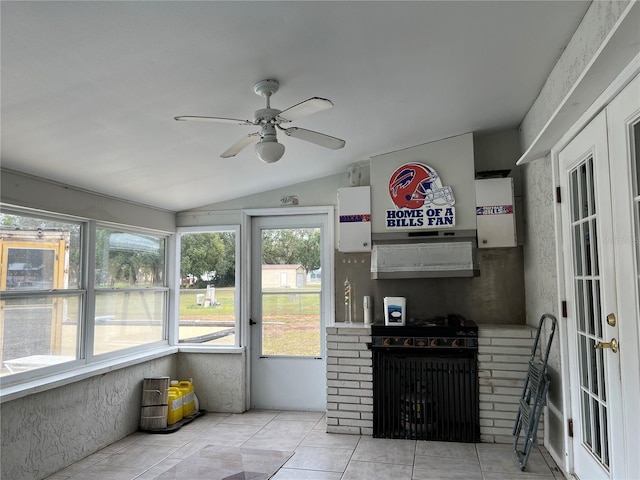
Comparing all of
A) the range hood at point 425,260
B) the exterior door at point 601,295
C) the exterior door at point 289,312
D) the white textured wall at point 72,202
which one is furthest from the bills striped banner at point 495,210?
the white textured wall at point 72,202

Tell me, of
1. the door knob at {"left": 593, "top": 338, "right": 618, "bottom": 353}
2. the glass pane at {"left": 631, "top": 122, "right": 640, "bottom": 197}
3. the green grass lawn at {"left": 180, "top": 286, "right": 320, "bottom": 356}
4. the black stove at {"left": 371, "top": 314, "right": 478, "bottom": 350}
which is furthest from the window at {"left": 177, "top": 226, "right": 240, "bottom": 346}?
the glass pane at {"left": 631, "top": 122, "right": 640, "bottom": 197}

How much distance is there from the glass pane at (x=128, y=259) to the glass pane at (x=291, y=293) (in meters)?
1.22

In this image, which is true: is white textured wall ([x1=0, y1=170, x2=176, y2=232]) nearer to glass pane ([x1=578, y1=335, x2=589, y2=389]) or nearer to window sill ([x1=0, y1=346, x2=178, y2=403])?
window sill ([x1=0, y1=346, x2=178, y2=403])

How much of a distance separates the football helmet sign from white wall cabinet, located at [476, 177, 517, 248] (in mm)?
260

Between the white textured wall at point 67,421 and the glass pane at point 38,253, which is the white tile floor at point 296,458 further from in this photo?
the glass pane at point 38,253

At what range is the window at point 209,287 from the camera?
5.13 m

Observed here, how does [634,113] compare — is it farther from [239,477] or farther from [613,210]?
[239,477]

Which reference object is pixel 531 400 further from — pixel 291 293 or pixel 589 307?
pixel 291 293

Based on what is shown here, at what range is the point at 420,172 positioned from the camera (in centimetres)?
425

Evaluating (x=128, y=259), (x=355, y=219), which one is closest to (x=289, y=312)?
(x=355, y=219)

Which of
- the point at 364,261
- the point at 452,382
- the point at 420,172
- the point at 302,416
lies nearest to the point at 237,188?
the point at 364,261

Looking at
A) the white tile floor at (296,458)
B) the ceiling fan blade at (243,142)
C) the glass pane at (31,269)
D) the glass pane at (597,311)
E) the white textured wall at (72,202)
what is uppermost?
the ceiling fan blade at (243,142)

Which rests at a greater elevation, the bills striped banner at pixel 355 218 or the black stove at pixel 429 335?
the bills striped banner at pixel 355 218

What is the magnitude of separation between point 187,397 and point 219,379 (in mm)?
397
